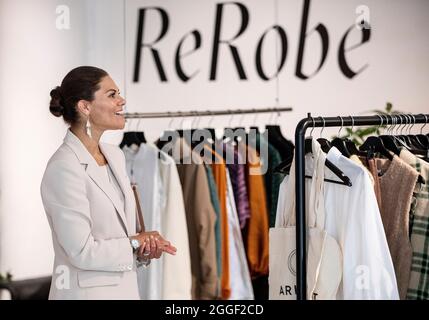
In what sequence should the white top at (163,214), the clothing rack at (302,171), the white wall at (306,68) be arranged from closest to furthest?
the clothing rack at (302,171)
the white top at (163,214)
the white wall at (306,68)

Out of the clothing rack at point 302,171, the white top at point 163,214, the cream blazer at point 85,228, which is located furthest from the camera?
the white top at point 163,214

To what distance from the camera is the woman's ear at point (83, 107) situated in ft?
6.17

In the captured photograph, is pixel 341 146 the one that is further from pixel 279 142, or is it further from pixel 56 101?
pixel 279 142

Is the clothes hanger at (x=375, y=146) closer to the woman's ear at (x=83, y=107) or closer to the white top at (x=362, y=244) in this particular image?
the white top at (x=362, y=244)

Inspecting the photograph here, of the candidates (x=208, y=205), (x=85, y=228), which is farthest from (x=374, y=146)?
(x=208, y=205)

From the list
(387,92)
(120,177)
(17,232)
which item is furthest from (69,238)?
(387,92)

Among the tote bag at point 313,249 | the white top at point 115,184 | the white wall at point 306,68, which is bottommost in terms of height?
the tote bag at point 313,249

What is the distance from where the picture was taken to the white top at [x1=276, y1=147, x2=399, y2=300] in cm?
174

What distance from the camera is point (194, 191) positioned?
116 inches

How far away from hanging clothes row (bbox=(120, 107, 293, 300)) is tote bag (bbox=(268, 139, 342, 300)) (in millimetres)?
1021

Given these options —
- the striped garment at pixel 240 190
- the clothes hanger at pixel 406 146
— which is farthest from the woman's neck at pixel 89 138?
the striped garment at pixel 240 190

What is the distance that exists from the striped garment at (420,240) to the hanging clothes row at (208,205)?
109cm

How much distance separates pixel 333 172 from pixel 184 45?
1897 millimetres

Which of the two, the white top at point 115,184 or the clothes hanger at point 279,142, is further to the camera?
the clothes hanger at point 279,142
